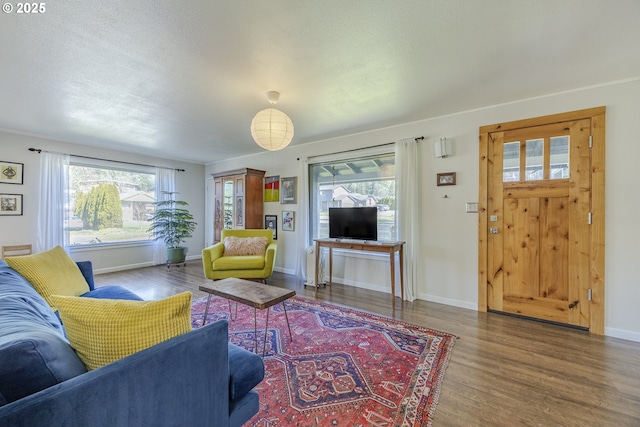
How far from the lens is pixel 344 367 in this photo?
2.06 m

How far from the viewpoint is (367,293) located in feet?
12.7

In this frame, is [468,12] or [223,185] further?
[223,185]

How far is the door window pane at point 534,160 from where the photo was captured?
2.92 m

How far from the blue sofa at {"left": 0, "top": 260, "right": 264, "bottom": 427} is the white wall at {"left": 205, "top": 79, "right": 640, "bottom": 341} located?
2.93m

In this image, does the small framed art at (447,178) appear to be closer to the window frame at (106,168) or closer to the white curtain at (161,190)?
the white curtain at (161,190)

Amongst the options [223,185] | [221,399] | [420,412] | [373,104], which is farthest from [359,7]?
[223,185]

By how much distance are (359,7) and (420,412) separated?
8.04ft

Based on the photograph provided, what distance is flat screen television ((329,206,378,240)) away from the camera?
3.80 m

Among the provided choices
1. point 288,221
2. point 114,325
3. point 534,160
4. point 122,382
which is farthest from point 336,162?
point 122,382

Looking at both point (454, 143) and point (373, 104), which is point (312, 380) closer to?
point (373, 104)

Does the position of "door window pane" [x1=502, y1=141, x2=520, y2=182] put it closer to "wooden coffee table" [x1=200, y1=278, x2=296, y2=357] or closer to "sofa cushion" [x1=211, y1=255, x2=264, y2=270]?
"wooden coffee table" [x1=200, y1=278, x2=296, y2=357]

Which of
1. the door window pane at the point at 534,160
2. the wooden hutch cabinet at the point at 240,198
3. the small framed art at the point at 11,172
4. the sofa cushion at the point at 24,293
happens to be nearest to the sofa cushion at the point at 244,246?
the wooden hutch cabinet at the point at 240,198

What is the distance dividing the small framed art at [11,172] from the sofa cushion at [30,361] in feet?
15.9

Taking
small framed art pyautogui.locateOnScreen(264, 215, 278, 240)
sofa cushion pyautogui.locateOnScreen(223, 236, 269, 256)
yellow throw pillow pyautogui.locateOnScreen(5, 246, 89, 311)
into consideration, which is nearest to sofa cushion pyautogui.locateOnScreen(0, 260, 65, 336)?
yellow throw pillow pyautogui.locateOnScreen(5, 246, 89, 311)
